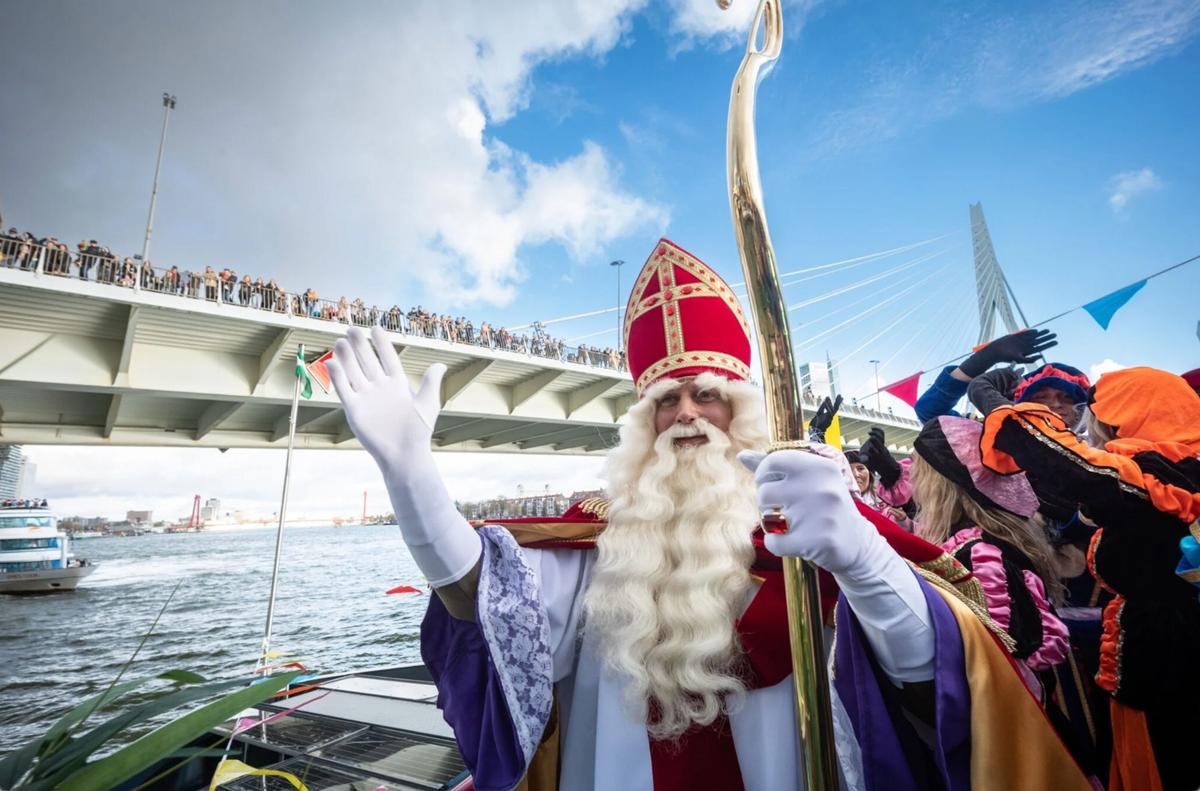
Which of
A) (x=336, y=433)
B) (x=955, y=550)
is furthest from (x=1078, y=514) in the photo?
(x=336, y=433)

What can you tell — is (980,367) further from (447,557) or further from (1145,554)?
(447,557)

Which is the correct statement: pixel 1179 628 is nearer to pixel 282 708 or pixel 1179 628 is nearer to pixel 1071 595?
pixel 1071 595

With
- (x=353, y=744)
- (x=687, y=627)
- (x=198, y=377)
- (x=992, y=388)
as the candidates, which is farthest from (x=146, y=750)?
(x=198, y=377)

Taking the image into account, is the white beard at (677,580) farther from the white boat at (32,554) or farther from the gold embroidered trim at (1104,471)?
the white boat at (32,554)

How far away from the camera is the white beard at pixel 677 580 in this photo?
1556 mm

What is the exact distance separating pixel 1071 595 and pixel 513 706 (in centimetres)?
290

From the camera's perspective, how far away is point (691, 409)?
2.07 m

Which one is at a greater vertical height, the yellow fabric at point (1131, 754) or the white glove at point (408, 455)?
the white glove at point (408, 455)

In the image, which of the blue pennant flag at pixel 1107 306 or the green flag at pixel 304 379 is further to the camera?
the green flag at pixel 304 379

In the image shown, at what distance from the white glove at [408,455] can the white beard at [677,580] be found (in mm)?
481

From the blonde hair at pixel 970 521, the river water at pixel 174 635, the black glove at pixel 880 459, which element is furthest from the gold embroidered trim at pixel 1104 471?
the river water at pixel 174 635

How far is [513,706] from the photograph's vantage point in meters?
1.48

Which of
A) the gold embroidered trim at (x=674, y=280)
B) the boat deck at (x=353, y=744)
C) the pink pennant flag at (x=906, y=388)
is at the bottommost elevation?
the boat deck at (x=353, y=744)

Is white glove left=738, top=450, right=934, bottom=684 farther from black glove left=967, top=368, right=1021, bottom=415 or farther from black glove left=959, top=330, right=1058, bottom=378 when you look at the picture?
black glove left=959, top=330, right=1058, bottom=378
